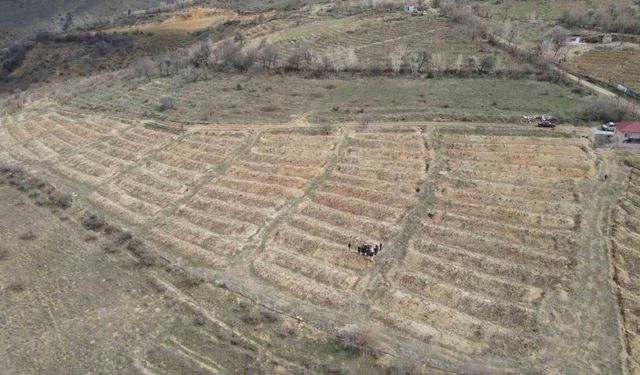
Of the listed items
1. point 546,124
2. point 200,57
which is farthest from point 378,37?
point 546,124

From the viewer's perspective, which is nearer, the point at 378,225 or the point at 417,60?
the point at 378,225

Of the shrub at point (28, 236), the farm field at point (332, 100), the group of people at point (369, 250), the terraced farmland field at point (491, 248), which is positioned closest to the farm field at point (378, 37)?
the farm field at point (332, 100)

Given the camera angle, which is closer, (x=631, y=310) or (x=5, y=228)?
(x=631, y=310)

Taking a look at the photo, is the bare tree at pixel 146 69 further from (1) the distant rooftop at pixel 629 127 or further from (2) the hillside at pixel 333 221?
(1) the distant rooftop at pixel 629 127

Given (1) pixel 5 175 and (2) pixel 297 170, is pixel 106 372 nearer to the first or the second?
(2) pixel 297 170

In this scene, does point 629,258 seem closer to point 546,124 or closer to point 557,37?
point 546,124

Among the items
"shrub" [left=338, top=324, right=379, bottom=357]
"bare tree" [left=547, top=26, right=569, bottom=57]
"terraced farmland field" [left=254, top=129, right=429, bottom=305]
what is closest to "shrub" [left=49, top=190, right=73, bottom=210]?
"terraced farmland field" [left=254, top=129, right=429, bottom=305]

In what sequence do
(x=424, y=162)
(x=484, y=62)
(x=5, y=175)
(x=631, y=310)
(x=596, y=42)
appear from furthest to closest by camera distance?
1. (x=596, y=42)
2. (x=484, y=62)
3. (x=5, y=175)
4. (x=424, y=162)
5. (x=631, y=310)

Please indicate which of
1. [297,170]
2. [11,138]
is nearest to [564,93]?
[297,170]
